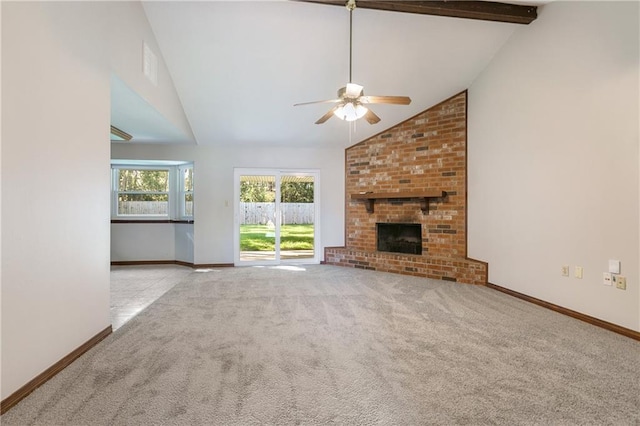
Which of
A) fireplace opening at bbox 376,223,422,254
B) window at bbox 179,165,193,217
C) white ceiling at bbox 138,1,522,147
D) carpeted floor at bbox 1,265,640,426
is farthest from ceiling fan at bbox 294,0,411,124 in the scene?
window at bbox 179,165,193,217

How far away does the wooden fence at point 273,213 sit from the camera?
589 centimetres

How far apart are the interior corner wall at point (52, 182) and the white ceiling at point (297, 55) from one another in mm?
1096

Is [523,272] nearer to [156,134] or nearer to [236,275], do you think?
[236,275]

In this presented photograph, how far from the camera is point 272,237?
600cm

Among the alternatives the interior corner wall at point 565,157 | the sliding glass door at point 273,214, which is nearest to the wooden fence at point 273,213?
the sliding glass door at point 273,214

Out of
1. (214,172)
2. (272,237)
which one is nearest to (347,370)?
(272,237)

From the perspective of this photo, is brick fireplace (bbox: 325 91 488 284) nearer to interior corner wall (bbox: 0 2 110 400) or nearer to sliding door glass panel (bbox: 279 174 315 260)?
sliding door glass panel (bbox: 279 174 315 260)

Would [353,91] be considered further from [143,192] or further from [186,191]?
[143,192]

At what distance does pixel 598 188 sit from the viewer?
111 inches

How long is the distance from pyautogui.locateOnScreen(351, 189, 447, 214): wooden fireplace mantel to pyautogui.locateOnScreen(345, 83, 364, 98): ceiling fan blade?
255 cm

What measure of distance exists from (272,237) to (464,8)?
436 centimetres

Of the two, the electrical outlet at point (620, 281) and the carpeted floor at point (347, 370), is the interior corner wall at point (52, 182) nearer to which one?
the carpeted floor at point (347, 370)

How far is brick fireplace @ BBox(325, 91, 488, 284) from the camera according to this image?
474cm

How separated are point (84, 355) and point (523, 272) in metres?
4.16
